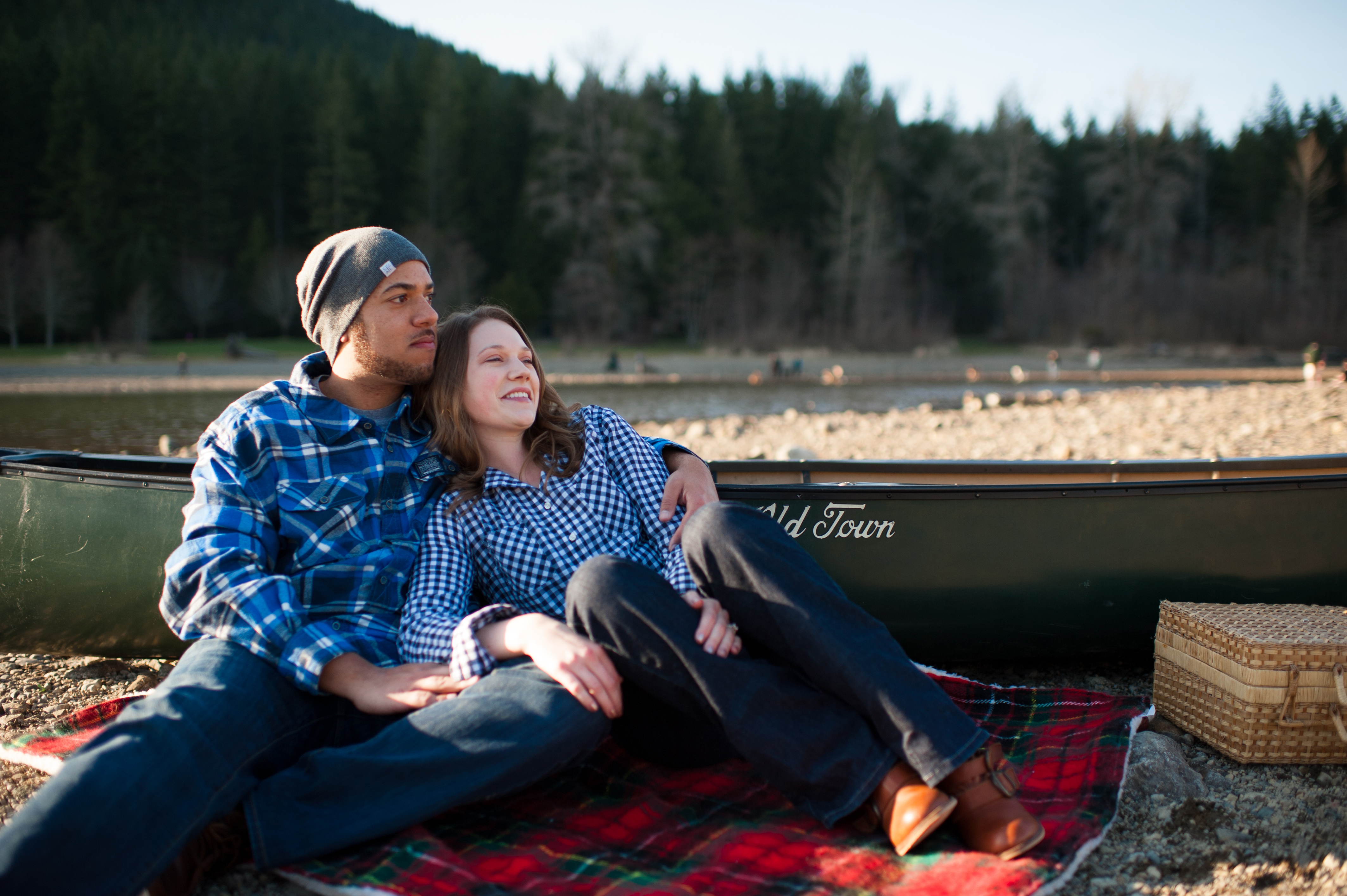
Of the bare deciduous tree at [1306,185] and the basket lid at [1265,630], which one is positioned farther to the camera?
the bare deciduous tree at [1306,185]

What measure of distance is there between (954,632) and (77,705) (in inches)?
110

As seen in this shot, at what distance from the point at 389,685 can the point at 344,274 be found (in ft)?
3.65

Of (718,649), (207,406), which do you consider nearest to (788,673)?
(718,649)

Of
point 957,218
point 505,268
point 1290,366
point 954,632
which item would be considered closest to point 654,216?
point 505,268

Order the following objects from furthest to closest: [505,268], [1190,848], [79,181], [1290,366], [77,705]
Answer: [505,268] < [79,181] < [1290,366] < [77,705] < [1190,848]

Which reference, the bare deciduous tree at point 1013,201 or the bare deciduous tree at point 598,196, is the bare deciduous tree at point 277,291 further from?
the bare deciduous tree at point 1013,201

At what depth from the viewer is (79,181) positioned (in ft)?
134

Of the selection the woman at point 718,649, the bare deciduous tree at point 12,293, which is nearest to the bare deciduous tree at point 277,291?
the bare deciduous tree at point 12,293

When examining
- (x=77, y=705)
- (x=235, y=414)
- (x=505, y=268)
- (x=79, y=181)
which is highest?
(x=79, y=181)

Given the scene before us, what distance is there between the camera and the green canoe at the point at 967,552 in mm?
2801

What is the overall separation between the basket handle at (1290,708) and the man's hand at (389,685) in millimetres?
1965

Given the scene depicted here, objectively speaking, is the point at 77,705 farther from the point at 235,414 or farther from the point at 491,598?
the point at 491,598

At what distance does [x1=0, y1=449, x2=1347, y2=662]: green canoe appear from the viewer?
280cm

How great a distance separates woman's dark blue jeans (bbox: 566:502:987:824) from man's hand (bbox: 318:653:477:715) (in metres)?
0.31
